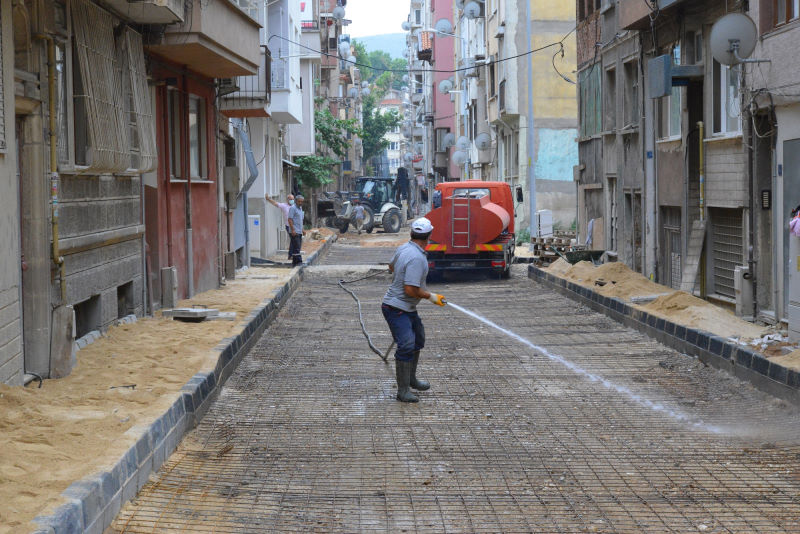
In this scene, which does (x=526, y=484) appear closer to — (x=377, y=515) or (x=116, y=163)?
(x=377, y=515)

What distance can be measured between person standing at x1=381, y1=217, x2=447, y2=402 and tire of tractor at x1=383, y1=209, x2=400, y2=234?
39.5 meters

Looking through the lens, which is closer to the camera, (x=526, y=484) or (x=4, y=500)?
(x=4, y=500)

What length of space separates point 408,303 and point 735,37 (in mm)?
6473

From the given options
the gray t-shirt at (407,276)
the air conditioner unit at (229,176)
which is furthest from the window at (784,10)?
the air conditioner unit at (229,176)

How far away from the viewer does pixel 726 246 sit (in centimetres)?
1656

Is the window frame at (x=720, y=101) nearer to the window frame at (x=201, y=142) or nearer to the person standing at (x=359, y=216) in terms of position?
the window frame at (x=201, y=142)

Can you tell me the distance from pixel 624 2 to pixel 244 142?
9.89 meters

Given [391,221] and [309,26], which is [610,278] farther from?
[391,221]

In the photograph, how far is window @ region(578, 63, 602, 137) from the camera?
26.3 metres

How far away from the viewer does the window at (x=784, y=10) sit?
13101mm

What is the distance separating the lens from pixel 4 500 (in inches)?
209

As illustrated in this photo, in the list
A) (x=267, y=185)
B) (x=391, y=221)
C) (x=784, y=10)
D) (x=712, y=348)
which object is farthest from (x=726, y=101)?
(x=391, y=221)

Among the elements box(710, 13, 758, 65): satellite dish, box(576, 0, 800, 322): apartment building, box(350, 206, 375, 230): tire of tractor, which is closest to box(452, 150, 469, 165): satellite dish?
box(350, 206, 375, 230): tire of tractor

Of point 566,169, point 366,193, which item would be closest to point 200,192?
point 566,169
